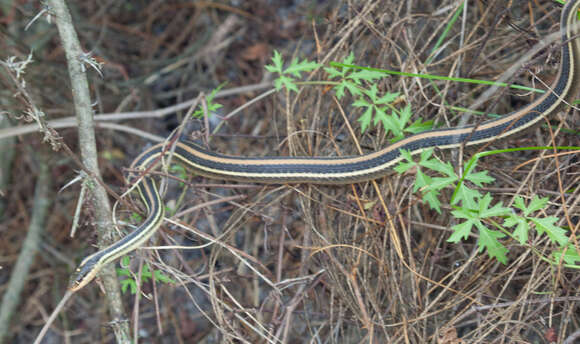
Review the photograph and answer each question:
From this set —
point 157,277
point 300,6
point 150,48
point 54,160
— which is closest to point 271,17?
point 300,6

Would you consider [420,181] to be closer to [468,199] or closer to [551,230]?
[468,199]

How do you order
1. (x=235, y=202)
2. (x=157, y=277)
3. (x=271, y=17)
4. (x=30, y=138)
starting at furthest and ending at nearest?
(x=271, y=17) < (x=30, y=138) < (x=235, y=202) < (x=157, y=277)

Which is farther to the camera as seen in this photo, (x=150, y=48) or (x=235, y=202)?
(x=150, y=48)

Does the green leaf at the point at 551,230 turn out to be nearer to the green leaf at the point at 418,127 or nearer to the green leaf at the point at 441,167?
the green leaf at the point at 441,167

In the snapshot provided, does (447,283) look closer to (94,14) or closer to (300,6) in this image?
(300,6)

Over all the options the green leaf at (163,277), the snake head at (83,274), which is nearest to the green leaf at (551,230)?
the green leaf at (163,277)

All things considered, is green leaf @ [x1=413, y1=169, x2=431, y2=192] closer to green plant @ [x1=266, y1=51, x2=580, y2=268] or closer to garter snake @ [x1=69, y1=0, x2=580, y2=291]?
green plant @ [x1=266, y1=51, x2=580, y2=268]
